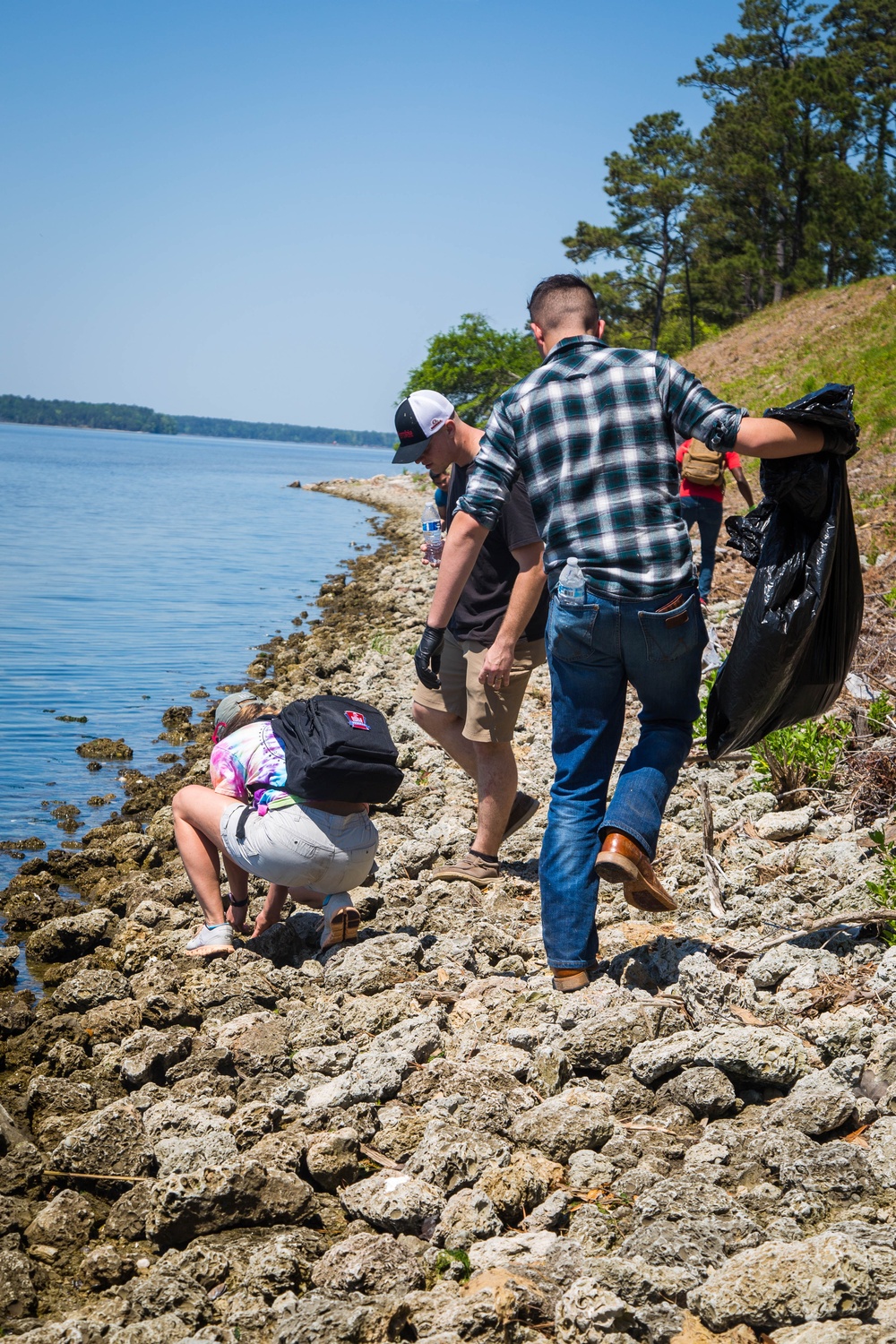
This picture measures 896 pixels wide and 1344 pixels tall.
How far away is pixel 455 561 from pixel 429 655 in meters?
0.69

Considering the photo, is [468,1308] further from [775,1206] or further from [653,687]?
[653,687]

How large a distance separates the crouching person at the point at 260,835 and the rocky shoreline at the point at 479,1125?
0.22 meters

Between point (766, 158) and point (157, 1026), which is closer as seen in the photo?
point (157, 1026)

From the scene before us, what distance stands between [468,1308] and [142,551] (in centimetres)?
3199

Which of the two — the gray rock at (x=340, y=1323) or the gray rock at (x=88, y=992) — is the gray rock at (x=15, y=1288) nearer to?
the gray rock at (x=340, y=1323)

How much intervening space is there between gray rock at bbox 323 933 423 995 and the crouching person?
0.21 meters

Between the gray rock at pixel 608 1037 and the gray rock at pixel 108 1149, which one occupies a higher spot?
the gray rock at pixel 608 1037

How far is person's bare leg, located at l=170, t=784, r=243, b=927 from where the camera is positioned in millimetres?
5387

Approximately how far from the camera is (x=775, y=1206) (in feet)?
9.43

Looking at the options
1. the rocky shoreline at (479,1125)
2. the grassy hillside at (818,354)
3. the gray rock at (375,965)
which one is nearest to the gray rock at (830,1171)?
the rocky shoreline at (479,1125)

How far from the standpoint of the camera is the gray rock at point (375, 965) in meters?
4.85

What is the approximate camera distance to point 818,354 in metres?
31.4

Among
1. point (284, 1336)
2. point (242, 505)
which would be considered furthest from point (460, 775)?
point (242, 505)

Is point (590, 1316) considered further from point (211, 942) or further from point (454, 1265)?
point (211, 942)
